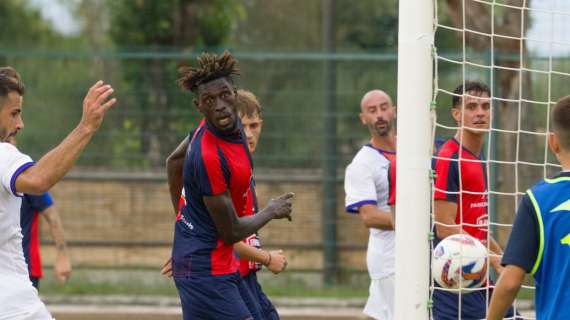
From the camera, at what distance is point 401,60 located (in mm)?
5125

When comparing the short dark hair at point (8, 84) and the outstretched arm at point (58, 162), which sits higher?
the short dark hair at point (8, 84)

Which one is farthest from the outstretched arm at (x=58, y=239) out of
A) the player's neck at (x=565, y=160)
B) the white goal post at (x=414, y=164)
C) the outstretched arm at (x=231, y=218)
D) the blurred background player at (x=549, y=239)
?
the player's neck at (x=565, y=160)

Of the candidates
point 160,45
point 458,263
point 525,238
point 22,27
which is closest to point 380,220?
point 458,263

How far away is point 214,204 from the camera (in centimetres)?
525

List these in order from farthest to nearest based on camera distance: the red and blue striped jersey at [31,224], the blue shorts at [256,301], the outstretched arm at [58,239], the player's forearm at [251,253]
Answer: the outstretched arm at [58,239]
the red and blue striped jersey at [31,224]
the player's forearm at [251,253]
the blue shorts at [256,301]

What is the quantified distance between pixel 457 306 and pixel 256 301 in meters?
1.14

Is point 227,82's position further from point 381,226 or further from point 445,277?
point 381,226

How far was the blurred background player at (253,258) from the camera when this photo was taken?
5898 mm

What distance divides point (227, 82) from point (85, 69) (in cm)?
644

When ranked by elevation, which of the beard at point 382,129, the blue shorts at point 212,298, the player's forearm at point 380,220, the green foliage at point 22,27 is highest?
the green foliage at point 22,27

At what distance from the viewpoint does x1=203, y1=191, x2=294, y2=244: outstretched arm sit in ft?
17.3

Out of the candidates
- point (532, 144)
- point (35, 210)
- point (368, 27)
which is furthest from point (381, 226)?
point (368, 27)

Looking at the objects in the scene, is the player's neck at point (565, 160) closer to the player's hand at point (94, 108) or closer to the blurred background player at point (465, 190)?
the blurred background player at point (465, 190)

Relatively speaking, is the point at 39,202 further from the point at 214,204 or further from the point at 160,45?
the point at 160,45
